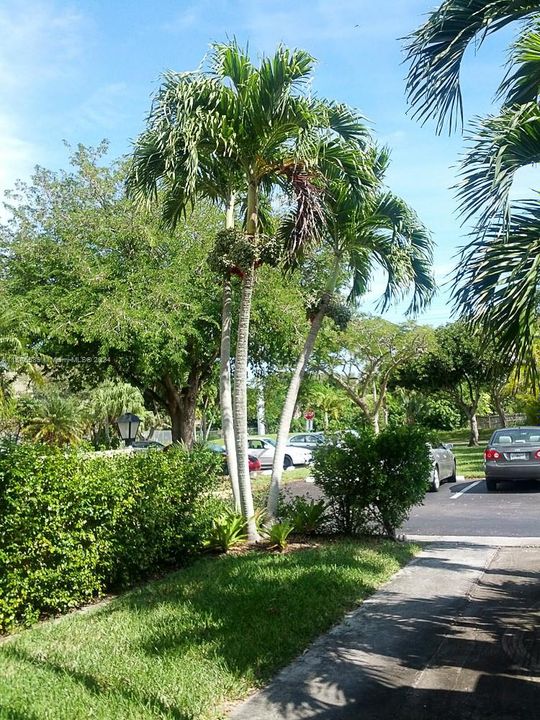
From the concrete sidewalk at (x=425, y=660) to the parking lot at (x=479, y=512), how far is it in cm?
385

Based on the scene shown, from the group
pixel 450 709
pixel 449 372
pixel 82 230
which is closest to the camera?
pixel 450 709

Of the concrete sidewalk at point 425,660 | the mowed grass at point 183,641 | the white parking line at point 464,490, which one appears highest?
the white parking line at point 464,490

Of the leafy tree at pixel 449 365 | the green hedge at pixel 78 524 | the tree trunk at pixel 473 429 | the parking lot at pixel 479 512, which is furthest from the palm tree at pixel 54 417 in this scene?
the tree trunk at pixel 473 429

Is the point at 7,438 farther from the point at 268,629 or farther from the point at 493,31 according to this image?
the point at 493,31

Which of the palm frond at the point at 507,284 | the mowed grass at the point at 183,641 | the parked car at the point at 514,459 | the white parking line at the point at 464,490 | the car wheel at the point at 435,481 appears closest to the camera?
the mowed grass at the point at 183,641

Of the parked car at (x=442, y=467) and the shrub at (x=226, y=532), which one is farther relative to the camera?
the parked car at (x=442, y=467)

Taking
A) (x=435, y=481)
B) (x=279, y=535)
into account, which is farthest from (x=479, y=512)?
(x=279, y=535)

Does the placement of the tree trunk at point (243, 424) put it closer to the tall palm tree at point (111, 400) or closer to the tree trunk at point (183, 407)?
the tall palm tree at point (111, 400)

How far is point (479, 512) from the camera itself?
1352cm

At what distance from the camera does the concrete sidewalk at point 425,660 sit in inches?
169

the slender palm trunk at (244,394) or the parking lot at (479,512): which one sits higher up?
the slender palm trunk at (244,394)

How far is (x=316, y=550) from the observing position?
8.66 metres

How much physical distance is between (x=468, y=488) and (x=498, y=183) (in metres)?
13.4

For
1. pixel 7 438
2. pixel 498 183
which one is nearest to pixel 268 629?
pixel 7 438
